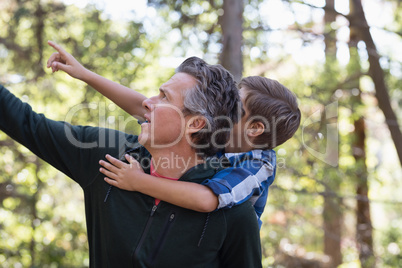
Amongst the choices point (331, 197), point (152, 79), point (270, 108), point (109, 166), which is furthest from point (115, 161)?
point (152, 79)

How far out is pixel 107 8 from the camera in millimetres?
7098

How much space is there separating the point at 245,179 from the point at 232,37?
3197 millimetres

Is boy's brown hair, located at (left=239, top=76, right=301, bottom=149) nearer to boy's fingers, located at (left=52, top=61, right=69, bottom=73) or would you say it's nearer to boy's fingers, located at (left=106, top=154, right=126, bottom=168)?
boy's fingers, located at (left=106, top=154, right=126, bottom=168)

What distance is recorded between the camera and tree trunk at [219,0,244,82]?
181 inches

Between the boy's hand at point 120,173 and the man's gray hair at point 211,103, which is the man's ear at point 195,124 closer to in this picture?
the man's gray hair at point 211,103

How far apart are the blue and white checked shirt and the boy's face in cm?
6

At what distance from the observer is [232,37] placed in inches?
186

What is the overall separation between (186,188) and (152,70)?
20.6 feet

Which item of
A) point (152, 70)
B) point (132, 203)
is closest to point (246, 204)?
point (132, 203)

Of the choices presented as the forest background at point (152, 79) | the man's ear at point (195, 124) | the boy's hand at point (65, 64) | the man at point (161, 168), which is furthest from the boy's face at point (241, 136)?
the forest background at point (152, 79)

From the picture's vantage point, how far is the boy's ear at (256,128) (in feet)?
6.95

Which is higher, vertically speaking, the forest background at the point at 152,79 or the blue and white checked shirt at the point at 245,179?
the blue and white checked shirt at the point at 245,179

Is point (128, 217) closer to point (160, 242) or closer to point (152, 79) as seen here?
point (160, 242)

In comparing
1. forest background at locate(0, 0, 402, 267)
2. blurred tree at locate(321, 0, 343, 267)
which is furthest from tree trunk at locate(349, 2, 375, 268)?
blurred tree at locate(321, 0, 343, 267)
